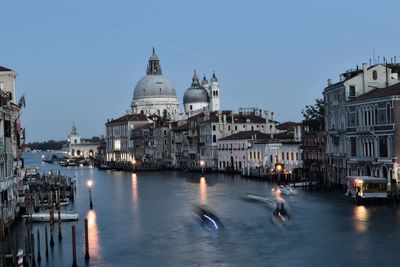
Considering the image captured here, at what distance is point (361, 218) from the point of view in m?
26.8

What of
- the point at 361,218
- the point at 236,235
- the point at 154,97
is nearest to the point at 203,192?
the point at 361,218

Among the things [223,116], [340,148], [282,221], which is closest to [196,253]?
[282,221]

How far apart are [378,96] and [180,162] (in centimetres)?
4365

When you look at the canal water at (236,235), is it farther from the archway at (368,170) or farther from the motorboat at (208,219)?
the archway at (368,170)

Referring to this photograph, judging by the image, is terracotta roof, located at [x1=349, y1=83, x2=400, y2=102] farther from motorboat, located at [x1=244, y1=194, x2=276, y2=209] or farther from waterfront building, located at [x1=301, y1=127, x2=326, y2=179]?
waterfront building, located at [x1=301, y1=127, x2=326, y2=179]

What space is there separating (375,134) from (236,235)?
1178cm

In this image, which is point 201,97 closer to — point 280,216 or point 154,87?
point 154,87

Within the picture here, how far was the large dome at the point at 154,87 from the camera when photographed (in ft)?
344

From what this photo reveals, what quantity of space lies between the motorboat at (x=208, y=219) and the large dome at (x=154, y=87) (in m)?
74.8

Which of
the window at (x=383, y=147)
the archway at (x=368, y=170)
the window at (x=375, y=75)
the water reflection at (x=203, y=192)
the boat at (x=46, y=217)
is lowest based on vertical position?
the boat at (x=46, y=217)

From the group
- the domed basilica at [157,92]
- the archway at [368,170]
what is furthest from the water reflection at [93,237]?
the domed basilica at [157,92]

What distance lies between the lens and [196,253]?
70.7ft

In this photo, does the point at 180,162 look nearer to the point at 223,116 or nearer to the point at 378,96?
the point at 223,116

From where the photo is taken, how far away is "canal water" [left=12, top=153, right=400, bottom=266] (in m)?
20.6
